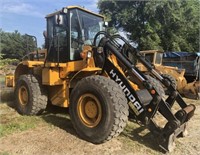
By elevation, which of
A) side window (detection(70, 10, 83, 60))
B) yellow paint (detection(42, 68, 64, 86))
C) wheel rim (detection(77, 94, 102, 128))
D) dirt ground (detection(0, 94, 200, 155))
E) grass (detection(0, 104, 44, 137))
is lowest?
dirt ground (detection(0, 94, 200, 155))

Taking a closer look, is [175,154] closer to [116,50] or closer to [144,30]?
[116,50]

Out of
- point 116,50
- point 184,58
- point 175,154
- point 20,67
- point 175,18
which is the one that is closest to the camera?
point 175,154

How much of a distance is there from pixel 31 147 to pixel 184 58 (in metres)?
11.7

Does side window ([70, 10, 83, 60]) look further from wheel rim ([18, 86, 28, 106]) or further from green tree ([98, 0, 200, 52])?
green tree ([98, 0, 200, 52])

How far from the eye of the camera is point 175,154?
4172mm

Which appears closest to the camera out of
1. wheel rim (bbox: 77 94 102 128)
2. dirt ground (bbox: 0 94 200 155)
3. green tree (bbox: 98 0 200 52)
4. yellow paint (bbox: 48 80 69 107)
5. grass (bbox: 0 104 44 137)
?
dirt ground (bbox: 0 94 200 155)

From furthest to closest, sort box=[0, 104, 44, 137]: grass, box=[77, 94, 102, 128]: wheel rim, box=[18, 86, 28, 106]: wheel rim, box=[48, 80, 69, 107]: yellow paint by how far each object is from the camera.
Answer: box=[18, 86, 28, 106]: wheel rim < box=[48, 80, 69, 107]: yellow paint < box=[0, 104, 44, 137]: grass < box=[77, 94, 102, 128]: wheel rim

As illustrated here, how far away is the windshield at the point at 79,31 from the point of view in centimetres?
599

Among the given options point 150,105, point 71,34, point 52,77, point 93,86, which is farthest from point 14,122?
point 150,105

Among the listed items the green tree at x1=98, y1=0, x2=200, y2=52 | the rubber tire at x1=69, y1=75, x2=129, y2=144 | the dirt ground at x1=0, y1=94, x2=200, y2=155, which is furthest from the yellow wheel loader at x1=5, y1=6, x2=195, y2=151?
the green tree at x1=98, y1=0, x2=200, y2=52

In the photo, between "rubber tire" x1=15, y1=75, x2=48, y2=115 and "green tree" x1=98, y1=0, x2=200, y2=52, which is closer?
"rubber tire" x1=15, y1=75, x2=48, y2=115

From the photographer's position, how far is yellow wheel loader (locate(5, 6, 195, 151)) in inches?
172

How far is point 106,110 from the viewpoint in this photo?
14.5ft

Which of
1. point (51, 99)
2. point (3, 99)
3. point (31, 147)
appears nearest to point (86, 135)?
point (31, 147)
